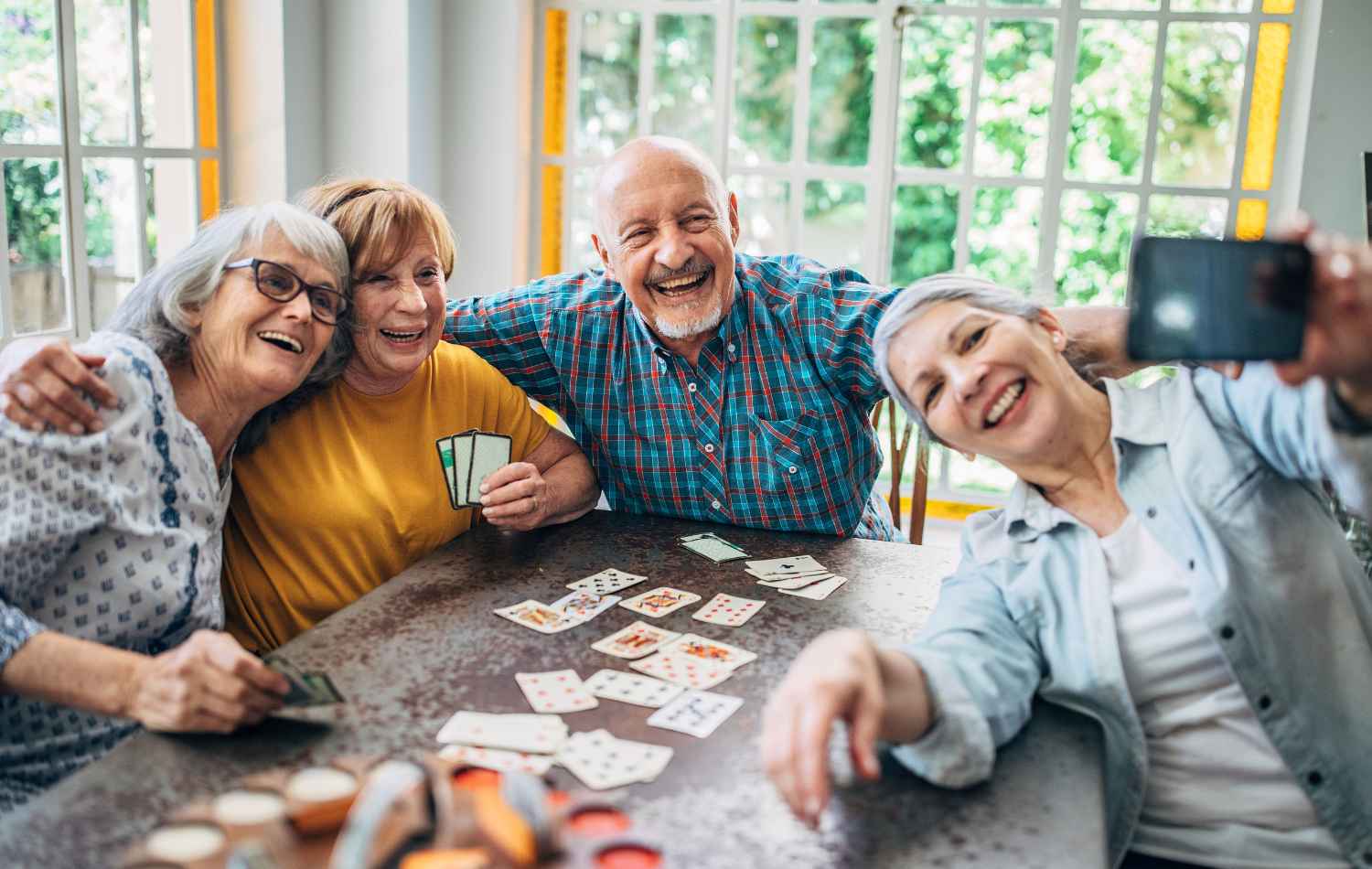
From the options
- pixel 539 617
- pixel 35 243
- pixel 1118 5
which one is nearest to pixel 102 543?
pixel 539 617

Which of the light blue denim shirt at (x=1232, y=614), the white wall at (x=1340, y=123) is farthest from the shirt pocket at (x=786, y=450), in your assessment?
the white wall at (x=1340, y=123)

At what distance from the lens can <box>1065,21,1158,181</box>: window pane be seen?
3965 mm

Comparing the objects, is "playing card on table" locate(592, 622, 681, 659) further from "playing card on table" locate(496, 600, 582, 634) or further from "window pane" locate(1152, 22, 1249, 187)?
"window pane" locate(1152, 22, 1249, 187)

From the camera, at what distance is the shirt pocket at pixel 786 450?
2.42 metres

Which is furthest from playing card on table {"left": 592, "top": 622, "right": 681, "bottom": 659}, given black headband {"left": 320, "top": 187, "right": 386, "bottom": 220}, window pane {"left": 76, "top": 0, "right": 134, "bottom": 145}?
window pane {"left": 76, "top": 0, "right": 134, "bottom": 145}

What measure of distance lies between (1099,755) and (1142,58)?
3.32 metres

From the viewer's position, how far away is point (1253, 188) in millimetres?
4004

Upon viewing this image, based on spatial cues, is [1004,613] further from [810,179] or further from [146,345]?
[810,179]

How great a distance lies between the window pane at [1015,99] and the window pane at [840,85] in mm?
437

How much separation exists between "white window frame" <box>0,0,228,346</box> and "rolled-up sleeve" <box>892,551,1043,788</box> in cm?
259

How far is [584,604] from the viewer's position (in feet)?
5.95

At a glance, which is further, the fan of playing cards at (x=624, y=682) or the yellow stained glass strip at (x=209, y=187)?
the yellow stained glass strip at (x=209, y=187)

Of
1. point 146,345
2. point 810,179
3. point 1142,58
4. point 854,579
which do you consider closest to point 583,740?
point 854,579

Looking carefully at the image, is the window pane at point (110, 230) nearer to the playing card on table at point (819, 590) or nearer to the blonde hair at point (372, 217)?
the blonde hair at point (372, 217)
